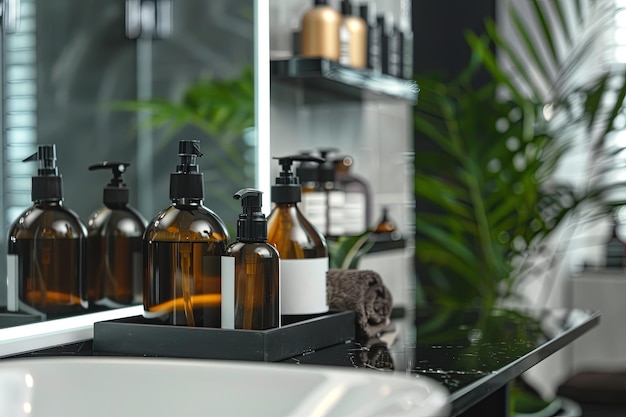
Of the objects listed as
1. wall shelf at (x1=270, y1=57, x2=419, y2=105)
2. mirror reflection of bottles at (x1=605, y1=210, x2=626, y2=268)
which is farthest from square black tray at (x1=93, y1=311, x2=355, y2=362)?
mirror reflection of bottles at (x1=605, y1=210, x2=626, y2=268)

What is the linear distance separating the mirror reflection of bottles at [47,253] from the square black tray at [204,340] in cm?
8

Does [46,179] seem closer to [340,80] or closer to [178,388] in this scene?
[178,388]

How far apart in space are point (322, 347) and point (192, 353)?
0.18 m

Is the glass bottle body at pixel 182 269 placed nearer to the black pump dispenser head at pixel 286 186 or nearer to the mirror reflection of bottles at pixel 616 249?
the black pump dispenser head at pixel 286 186

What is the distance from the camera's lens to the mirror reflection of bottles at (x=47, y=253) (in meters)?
1.14

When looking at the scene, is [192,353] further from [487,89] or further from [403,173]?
[487,89]

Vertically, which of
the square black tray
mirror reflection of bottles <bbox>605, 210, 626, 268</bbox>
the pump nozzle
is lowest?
mirror reflection of bottles <bbox>605, 210, 626, 268</bbox>

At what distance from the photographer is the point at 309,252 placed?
1.22 metres

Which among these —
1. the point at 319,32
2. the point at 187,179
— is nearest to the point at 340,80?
the point at 319,32

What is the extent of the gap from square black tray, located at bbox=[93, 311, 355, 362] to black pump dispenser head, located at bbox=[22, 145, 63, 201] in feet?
0.56

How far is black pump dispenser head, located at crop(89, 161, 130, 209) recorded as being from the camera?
1.29 meters

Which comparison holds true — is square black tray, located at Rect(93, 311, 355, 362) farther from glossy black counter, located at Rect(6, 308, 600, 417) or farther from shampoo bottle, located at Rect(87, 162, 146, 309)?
shampoo bottle, located at Rect(87, 162, 146, 309)

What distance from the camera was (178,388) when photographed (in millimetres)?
839

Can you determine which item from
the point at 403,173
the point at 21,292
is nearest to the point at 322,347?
the point at 21,292
